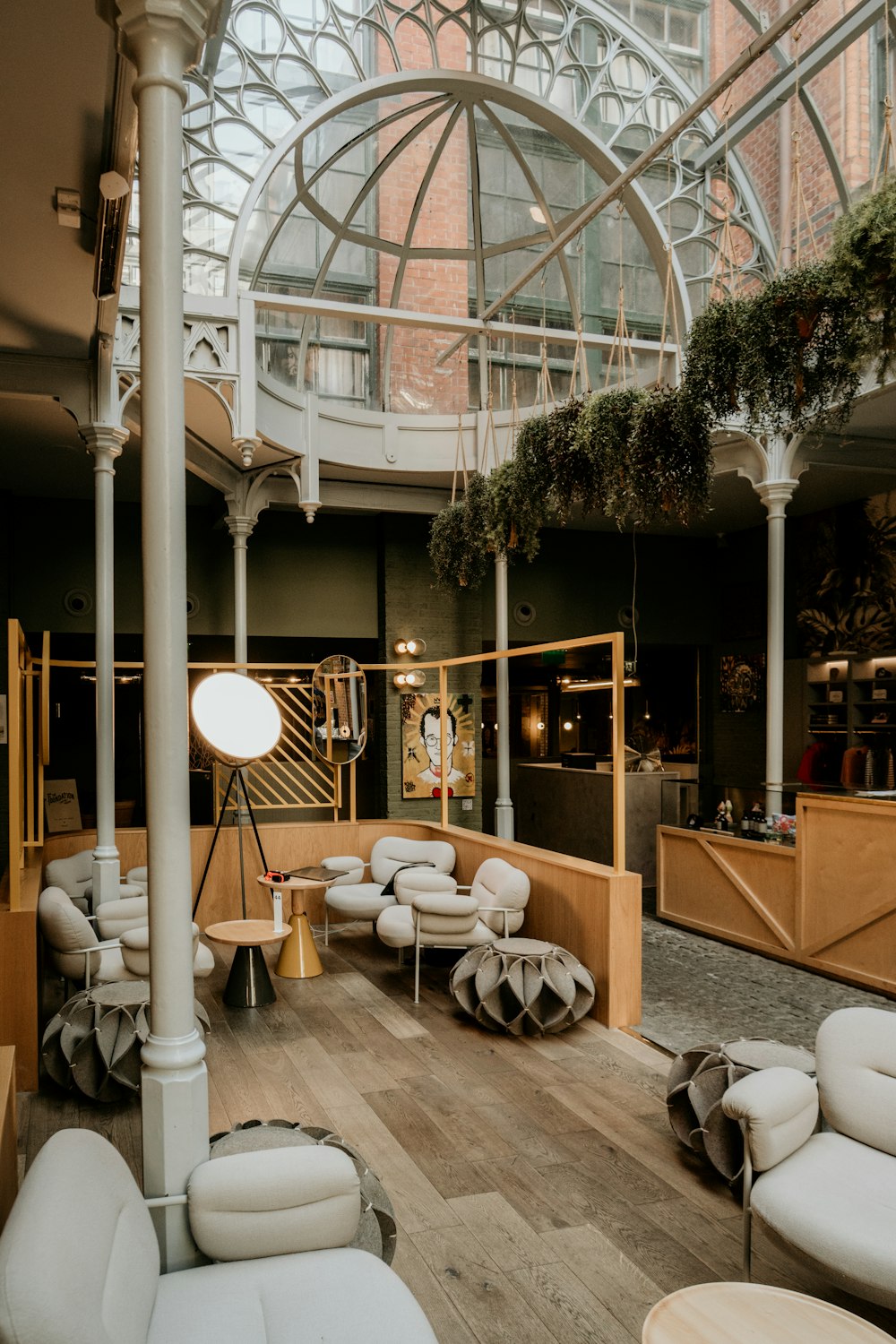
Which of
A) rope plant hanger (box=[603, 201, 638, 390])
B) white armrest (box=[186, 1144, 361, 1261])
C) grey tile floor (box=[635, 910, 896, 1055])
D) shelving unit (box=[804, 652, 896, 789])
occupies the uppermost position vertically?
rope plant hanger (box=[603, 201, 638, 390])

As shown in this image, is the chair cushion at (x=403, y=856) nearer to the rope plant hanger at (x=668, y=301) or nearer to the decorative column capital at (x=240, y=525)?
the decorative column capital at (x=240, y=525)

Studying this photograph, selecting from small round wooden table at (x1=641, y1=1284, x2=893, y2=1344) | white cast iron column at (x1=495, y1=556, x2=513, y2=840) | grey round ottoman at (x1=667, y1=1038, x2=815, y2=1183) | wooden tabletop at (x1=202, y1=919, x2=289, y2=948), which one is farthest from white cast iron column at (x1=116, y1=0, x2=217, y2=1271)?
white cast iron column at (x1=495, y1=556, x2=513, y2=840)

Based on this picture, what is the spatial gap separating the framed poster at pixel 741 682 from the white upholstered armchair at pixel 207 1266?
33.9 ft

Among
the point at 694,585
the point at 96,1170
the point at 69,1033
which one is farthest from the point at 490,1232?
the point at 694,585

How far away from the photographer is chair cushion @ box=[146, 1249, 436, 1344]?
1.92 metres

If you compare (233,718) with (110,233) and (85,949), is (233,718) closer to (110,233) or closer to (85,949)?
(85,949)

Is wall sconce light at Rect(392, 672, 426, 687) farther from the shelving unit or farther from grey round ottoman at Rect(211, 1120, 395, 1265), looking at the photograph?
grey round ottoman at Rect(211, 1120, 395, 1265)

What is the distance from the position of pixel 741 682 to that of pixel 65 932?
30.5 ft

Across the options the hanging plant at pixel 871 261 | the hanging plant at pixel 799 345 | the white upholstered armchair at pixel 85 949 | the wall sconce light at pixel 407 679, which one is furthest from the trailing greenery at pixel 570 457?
the wall sconce light at pixel 407 679

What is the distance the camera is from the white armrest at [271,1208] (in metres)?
2.25

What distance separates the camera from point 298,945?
6.39 m

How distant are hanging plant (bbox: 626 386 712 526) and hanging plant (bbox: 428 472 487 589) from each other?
2055 mm

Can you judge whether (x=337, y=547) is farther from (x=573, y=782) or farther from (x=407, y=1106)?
(x=407, y=1106)

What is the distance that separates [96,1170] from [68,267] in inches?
159
